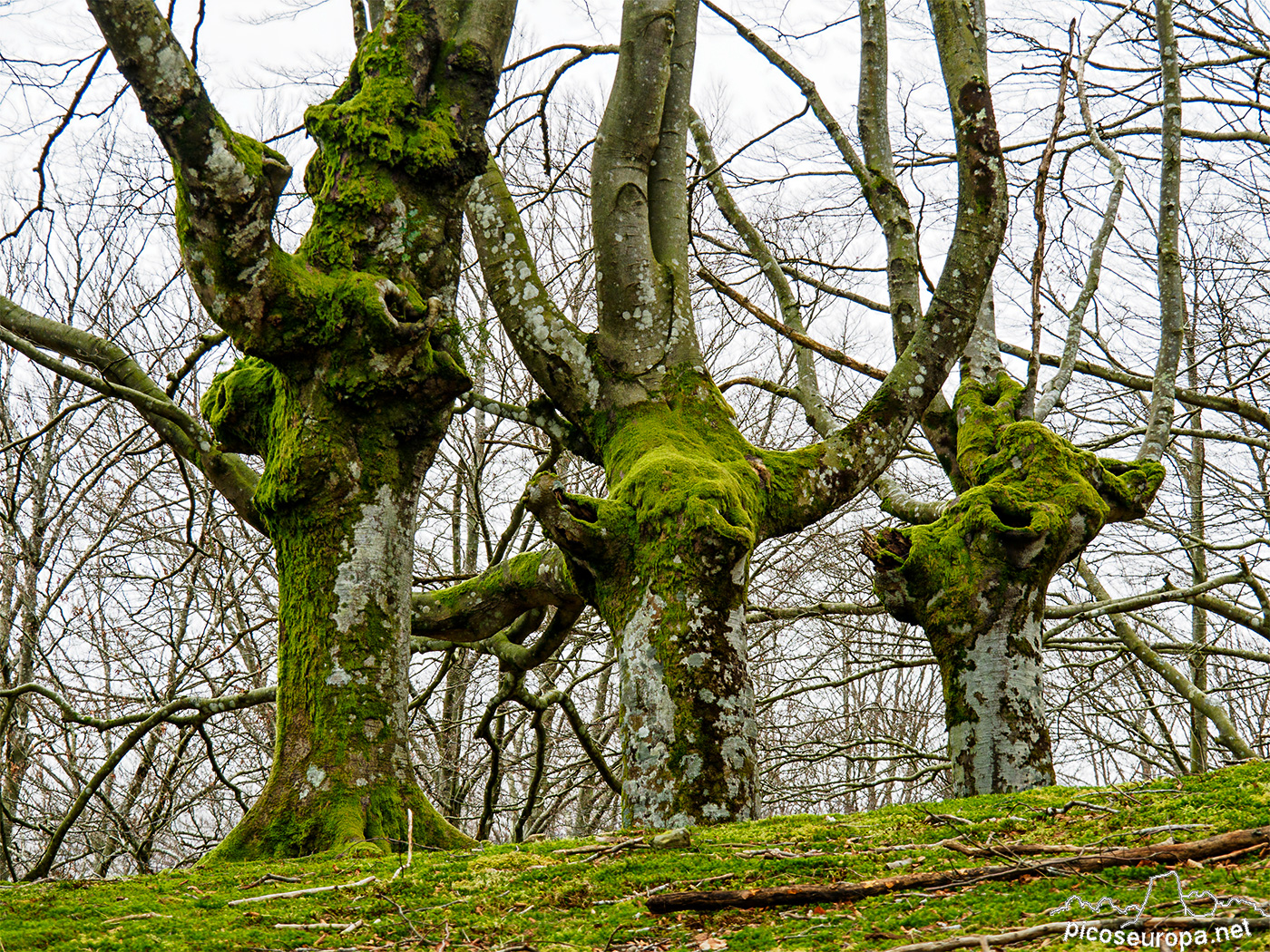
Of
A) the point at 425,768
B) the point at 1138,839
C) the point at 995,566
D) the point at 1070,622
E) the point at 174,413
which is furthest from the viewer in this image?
the point at 425,768

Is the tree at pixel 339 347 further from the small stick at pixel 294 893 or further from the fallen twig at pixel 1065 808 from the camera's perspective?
the fallen twig at pixel 1065 808

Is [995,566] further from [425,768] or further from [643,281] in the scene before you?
[425,768]

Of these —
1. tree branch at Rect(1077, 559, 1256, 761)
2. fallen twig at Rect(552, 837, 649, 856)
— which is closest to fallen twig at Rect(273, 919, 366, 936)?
fallen twig at Rect(552, 837, 649, 856)

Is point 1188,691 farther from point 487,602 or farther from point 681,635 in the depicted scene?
point 487,602

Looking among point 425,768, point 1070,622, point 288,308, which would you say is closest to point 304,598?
point 288,308

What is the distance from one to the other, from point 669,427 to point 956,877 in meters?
3.21

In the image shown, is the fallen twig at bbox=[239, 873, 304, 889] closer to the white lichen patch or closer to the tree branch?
the white lichen patch

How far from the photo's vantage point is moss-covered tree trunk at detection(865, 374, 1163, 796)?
4617mm

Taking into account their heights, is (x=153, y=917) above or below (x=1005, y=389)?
below

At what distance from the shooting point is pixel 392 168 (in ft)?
13.7

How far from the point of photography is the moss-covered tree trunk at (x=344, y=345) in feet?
11.3

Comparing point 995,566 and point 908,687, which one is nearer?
point 995,566

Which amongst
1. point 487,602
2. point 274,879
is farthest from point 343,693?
point 487,602

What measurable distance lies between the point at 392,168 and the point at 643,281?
1.50m
